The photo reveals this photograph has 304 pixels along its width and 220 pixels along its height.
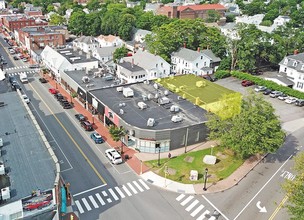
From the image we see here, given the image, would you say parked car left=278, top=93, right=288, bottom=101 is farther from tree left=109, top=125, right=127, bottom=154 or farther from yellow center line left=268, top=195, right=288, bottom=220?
tree left=109, top=125, right=127, bottom=154

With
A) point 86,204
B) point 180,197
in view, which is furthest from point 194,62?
point 86,204

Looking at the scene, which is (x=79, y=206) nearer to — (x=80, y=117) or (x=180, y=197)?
(x=180, y=197)

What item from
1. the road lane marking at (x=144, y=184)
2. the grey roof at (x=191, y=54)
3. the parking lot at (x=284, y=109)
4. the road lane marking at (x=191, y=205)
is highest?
the grey roof at (x=191, y=54)

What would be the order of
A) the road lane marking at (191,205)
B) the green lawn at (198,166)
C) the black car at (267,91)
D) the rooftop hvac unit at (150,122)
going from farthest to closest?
the black car at (267,91) → the rooftop hvac unit at (150,122) → the green lawn at (198,166) → the road lane marking at (191,205)

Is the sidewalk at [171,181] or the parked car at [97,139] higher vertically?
the parked car at [97,139]

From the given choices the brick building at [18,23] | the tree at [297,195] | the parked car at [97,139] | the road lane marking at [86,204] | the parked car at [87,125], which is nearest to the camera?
the tree at [297,195]

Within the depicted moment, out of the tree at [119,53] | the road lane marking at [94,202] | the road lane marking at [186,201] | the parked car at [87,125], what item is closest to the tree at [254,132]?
the road lane marking at [186,201]

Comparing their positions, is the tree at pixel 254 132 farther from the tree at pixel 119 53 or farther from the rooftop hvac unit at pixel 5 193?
the tree at pixel 119 53

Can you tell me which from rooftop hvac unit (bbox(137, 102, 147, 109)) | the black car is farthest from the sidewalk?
the black car

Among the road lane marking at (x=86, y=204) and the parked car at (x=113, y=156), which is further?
the parked car at (x=113, y=156)
